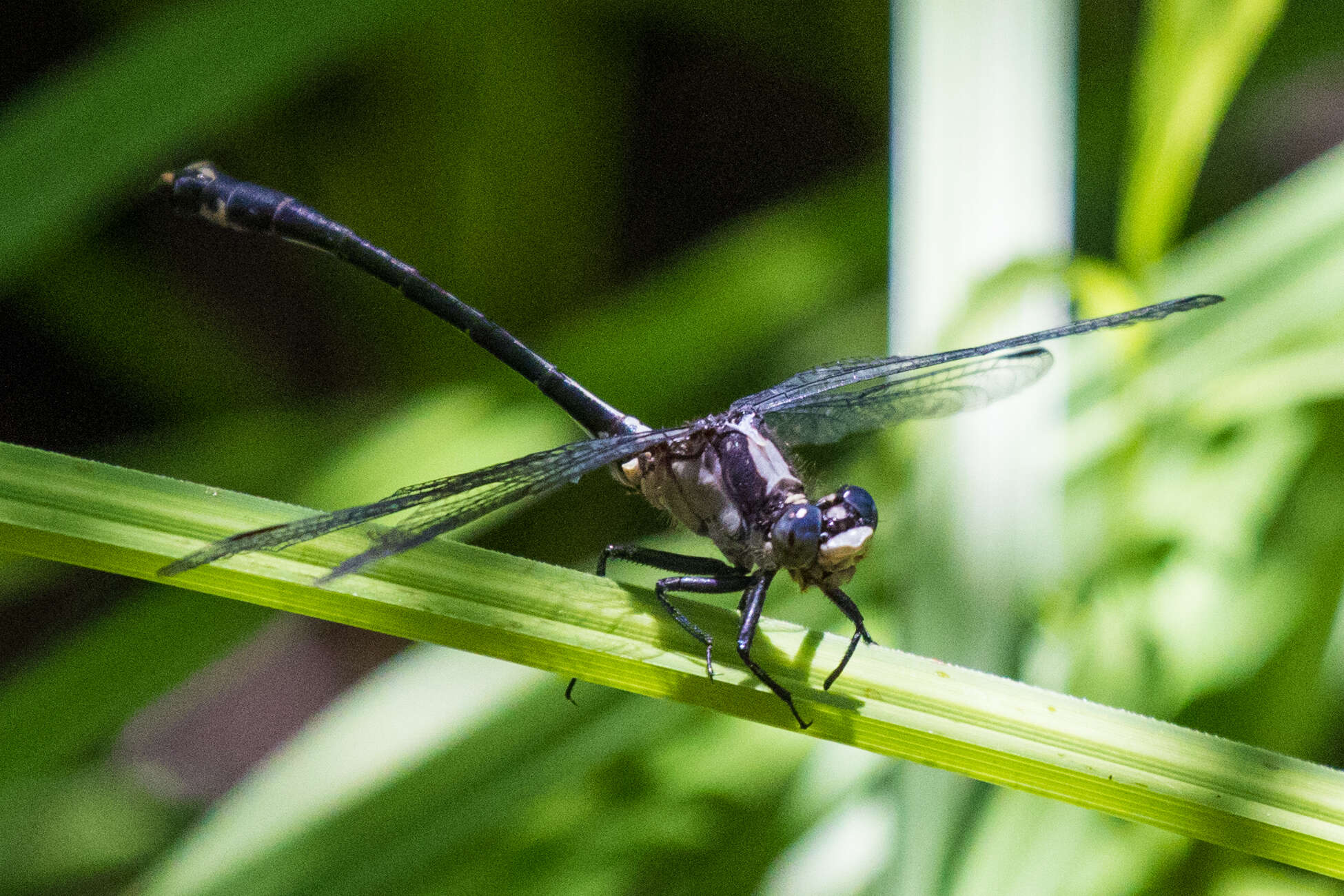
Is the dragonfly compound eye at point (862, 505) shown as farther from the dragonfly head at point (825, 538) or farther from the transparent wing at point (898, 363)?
the transparent wing at point (898, 363)

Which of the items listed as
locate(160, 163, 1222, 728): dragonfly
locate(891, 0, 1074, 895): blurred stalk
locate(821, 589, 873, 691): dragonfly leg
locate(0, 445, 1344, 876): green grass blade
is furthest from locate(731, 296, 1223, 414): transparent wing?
locate(0, 445, 1344, 876): green grass blade

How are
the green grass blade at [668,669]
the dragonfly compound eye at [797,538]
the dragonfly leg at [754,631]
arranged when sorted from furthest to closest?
1. the dragonfly compound eye at [797,538]
2. the dragonfly leg at [754,631]
3. the green grass blade at [668,669]

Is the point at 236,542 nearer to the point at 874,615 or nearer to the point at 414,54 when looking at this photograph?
the point at 874,615

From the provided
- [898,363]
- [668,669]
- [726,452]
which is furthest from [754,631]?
[898,363]

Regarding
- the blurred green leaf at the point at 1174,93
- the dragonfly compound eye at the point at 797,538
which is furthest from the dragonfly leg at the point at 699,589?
the blurred green leaf at the point at 1174,93

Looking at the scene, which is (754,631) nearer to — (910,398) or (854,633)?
(854,633)

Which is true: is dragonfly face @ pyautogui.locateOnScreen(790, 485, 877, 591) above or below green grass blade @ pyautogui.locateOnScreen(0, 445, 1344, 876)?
below

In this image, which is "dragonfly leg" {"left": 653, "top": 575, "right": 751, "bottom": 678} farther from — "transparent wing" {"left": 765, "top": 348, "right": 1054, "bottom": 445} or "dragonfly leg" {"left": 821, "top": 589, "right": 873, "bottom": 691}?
"transparent wing" {"left": 765, "top": 348, "right": 1054, "bottom": 445}

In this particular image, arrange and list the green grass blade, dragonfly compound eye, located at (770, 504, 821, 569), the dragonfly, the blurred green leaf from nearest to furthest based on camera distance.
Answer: the green grass blade, the dragonfly, dragonfly compound eye, located at (770, 504, 821, 569), the blurred green leaf
